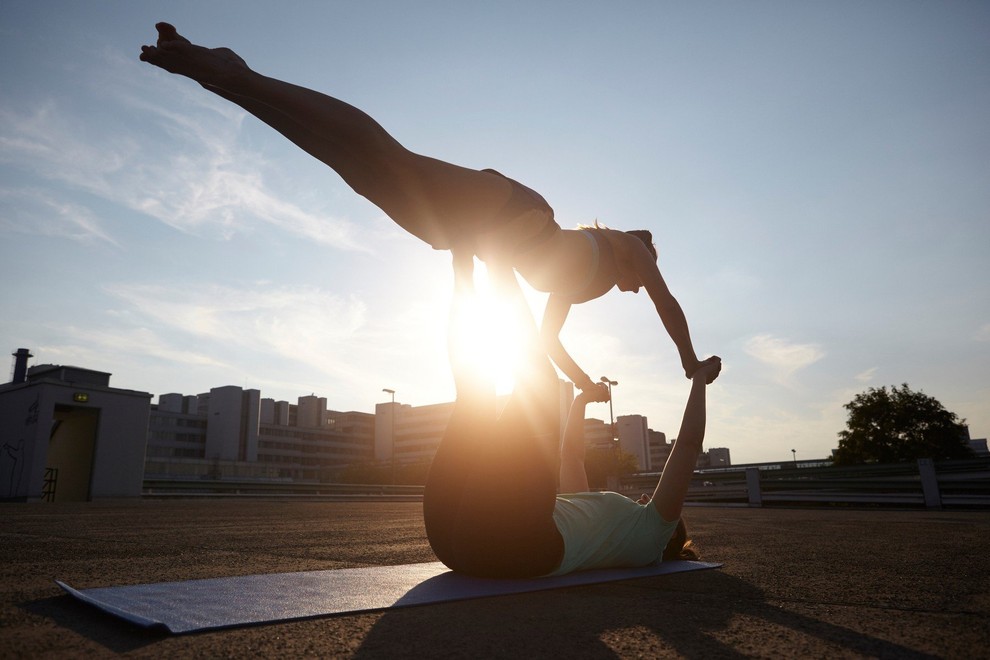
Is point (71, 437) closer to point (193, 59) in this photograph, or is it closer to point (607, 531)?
point (193, 59)

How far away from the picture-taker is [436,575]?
283cm

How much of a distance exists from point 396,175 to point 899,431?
52359 millimetres

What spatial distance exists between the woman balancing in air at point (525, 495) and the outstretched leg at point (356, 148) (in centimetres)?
41

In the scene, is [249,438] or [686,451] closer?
[686,451]

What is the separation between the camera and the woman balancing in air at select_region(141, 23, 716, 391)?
2.46 m

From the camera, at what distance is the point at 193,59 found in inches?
98.8

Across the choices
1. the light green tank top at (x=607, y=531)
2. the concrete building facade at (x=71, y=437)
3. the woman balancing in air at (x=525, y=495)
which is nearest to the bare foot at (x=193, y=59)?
the woman balancing in air at (x=525, y=495)

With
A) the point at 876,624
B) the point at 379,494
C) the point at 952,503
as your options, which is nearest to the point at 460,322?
the point at 876,624

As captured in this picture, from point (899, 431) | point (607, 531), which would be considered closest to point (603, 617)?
point (607, 531)

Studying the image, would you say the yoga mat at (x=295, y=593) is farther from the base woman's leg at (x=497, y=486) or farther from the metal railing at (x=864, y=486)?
the metal railing at (x=864, y=486)

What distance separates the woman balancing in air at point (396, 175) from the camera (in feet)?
8.06

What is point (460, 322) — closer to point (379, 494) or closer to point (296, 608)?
point (296, 608)

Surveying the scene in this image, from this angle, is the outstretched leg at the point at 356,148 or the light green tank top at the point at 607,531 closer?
the outstretched leg at the point at 356,148

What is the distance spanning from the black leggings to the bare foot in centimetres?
165
